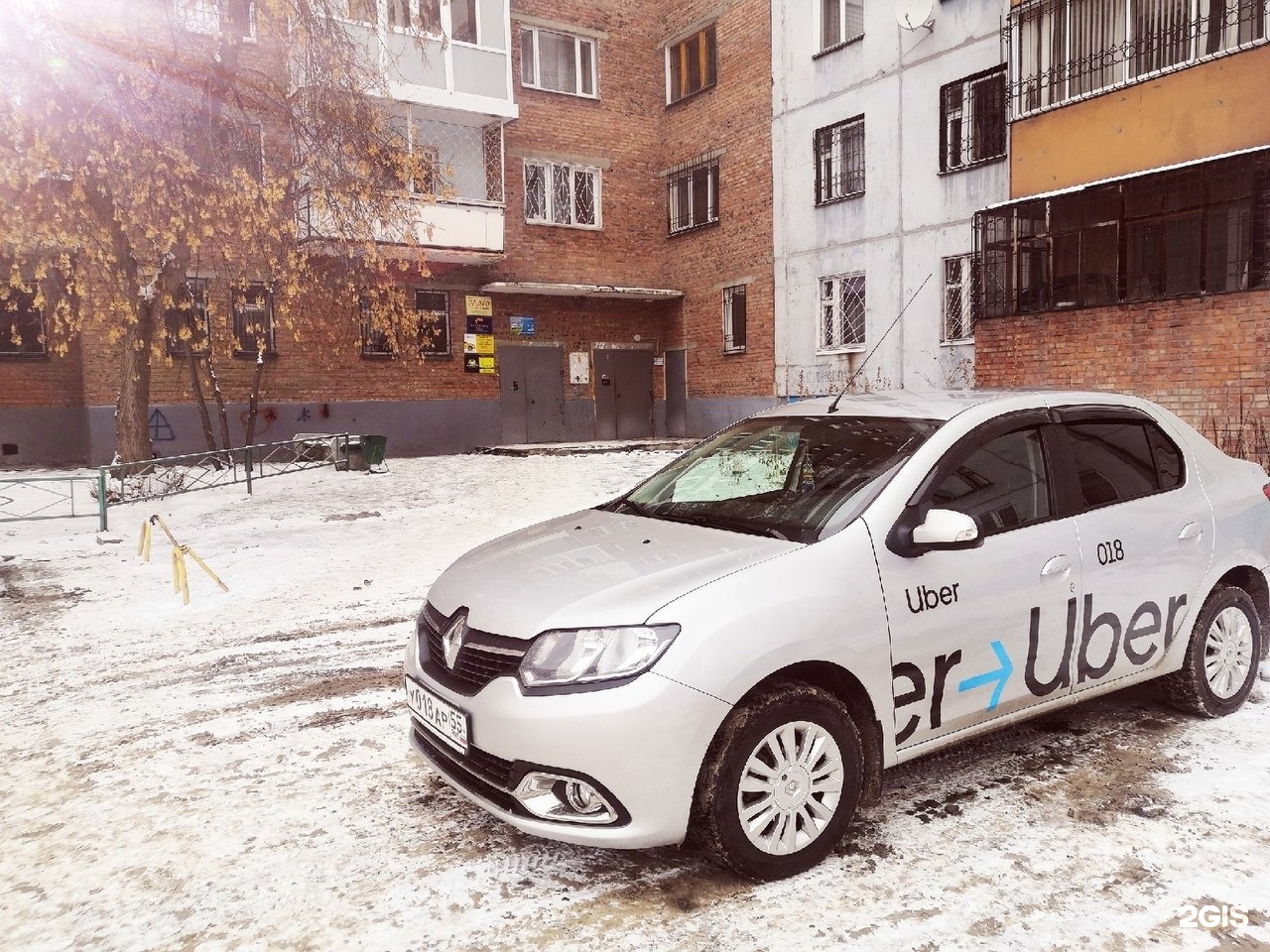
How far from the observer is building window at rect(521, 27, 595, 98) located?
23.1 m

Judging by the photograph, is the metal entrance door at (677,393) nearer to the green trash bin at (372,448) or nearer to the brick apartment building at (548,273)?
the brick apartment building at (548,273)

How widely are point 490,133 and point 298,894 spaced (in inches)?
831

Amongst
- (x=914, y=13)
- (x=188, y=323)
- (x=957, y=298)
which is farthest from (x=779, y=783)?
(x=188, y=323)

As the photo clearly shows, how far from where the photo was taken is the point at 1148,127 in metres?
12.0

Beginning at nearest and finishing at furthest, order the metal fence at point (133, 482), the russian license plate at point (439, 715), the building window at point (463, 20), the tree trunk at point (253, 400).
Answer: the russian license plate at point (439, 715), the metal fence at point (133, 482), the tree trunk at point (253, 400), the building window at point (463, 20)

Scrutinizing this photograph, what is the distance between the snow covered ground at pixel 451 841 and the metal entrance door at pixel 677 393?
64.4 ft

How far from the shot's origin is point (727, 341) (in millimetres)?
23703

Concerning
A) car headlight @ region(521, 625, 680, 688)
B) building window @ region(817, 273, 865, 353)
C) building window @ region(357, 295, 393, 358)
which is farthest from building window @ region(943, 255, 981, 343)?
car headlight @ region(521, 625, 680, 688)

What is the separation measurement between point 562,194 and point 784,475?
21205mm

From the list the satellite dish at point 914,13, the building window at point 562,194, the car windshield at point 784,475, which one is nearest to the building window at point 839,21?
the satellite dish at point 914,13

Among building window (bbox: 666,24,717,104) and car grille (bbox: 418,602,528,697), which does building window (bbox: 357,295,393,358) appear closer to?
building window (bbox: 666,24,717,104)

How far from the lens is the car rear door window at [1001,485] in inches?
141

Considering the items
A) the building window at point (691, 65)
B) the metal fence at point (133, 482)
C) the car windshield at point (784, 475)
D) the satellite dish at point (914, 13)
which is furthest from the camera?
the building window at point (691, 65)

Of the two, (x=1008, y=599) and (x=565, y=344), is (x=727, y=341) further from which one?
(x=1008, y=599)
